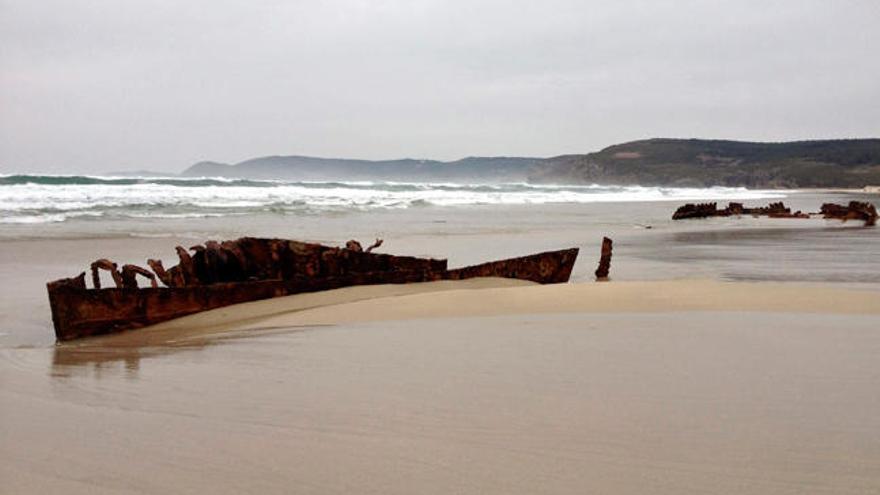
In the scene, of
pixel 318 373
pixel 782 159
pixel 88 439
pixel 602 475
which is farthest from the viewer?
pixel 782 159

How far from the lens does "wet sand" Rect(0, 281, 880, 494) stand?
2240 mm

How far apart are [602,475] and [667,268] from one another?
282 inches

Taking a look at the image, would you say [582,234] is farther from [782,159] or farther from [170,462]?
[782,159]

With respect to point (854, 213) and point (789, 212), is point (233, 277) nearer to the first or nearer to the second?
point (854, 213)

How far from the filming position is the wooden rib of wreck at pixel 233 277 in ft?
16.8

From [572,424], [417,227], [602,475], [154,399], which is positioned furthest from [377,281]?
[417,227]

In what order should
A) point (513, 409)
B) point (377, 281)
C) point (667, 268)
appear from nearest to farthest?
point (513, 409) < point (377, 281) < point (667, 268)

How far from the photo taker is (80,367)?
3900 mm

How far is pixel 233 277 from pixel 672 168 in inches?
4498

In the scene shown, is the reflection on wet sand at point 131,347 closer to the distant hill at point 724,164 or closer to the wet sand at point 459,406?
the wet sand at point 459,406

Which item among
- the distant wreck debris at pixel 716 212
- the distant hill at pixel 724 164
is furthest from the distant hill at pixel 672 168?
the distant wreck debris at pixel 716 212

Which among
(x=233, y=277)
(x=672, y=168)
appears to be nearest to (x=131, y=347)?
(x=233, y=277)

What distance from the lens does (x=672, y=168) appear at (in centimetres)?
11431

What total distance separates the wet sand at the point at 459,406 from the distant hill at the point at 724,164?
95.6 m
